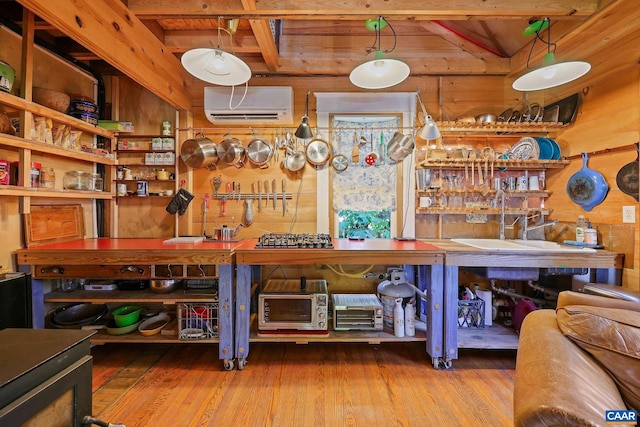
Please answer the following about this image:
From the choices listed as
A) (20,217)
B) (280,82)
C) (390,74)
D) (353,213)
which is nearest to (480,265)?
(353,213)

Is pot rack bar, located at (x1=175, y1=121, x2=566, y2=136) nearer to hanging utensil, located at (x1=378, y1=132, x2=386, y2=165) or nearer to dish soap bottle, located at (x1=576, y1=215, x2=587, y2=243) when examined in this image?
hanging utensil, located at (x1=378, y1=132, x2=386, y2=165)

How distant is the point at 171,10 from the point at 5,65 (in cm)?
108

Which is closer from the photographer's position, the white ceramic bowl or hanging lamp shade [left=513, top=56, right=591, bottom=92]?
hanging lamp shade [left=513, top=56, right=591, bottom=92]

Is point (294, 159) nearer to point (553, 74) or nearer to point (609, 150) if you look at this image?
point (553, 74)

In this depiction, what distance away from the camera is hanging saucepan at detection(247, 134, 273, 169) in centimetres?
279

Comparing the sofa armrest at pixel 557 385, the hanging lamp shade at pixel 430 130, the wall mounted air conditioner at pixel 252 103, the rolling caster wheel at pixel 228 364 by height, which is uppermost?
the wall mounted air conditioner at pixel 252 103

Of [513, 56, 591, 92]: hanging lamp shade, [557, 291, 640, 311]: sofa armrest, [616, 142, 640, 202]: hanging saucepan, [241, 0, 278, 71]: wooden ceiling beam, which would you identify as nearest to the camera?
→ [557, 291, 640, 311]: sofa armrest

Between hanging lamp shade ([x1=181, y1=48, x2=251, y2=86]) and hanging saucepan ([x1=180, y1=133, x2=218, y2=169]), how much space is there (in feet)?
3.18

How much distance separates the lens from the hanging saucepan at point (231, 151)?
9.04 feet

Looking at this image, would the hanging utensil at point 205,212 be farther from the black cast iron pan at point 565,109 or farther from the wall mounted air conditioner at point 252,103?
the black cast iron pan at point 565,109

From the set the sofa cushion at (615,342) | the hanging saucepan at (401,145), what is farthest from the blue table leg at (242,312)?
the sofa cushion at (615,342)

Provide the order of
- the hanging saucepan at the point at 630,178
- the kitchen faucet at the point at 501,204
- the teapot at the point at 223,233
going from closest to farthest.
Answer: the hanging saucepan at the point at 630,178
the teapot at the point at 223,233
the kitchen faucet at the point at 501,204

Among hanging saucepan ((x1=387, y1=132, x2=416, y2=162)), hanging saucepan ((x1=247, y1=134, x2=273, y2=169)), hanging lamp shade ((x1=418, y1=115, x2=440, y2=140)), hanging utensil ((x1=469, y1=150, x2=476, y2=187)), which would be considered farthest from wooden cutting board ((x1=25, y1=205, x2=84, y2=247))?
hanging utensil ((x1=469, y1=150, x2=476, y2=187))

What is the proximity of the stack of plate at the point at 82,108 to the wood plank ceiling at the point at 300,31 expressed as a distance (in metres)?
0.38
